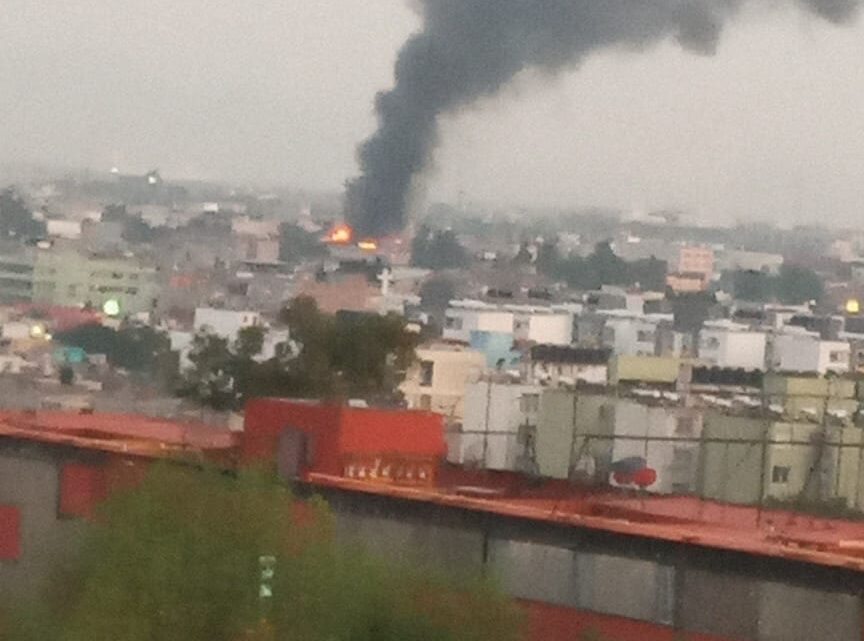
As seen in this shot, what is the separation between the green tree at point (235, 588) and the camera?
5.57 meters

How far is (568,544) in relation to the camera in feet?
24.3

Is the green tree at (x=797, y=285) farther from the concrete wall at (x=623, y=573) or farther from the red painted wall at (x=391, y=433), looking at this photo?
the concrete wall at (x=623, y=573)

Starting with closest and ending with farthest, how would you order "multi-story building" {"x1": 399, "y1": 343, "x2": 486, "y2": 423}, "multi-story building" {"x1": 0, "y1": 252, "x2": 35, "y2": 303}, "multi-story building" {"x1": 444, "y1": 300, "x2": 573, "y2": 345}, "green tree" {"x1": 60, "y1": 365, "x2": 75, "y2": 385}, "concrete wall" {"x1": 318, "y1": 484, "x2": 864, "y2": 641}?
1. "concrete wall" {"x1": 318, "y1": 484, "x2": 864, "y2": 641}
2. "multi-story building" {"x1": 399, "y1": 343, "x2": 486, "y2": 423}
3. "green tree" {"x1": 60, "y1": 365, "x2": 75, "y2": 385}
4. "multi-story building" {"x1": 444, "y1": 300, "x2": 573, "y2": 345}
5. "multi-story building" {"x1": 0, "y1": 252, "x2": 35, "y2": 303}

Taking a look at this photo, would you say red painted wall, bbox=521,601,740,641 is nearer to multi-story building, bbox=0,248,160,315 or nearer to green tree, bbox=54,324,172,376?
green tree, bbox=54,324,172,376

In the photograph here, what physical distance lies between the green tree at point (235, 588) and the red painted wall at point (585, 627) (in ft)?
3.56

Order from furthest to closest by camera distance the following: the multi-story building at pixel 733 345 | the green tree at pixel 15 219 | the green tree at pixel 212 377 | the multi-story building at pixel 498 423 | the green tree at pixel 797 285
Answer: the green tree at pixel 15 219 → the green tree at pixel 797 285 → the multi-story building at pixel 733 345 → the green tree at pixel 212 377 → the multi-story building at pixel 498 423

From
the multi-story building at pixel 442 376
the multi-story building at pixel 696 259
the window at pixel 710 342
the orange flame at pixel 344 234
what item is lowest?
the multi-story building at pixel 442 376

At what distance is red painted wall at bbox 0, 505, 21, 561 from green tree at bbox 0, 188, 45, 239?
2802 centimetres

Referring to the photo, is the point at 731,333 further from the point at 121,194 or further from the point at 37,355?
the point at 121,194

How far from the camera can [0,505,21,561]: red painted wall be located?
901 centimetres

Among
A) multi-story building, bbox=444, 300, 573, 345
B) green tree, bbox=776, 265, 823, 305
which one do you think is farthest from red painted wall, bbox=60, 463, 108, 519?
green tree, bbox=776, 265, 823, 305

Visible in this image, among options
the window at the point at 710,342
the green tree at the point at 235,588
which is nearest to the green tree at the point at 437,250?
the window at the point at 710,342

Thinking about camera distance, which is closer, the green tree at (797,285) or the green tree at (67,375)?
the green tree at (67,375)

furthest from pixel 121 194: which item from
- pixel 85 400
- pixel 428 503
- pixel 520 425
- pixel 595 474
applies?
pixel 428 503
